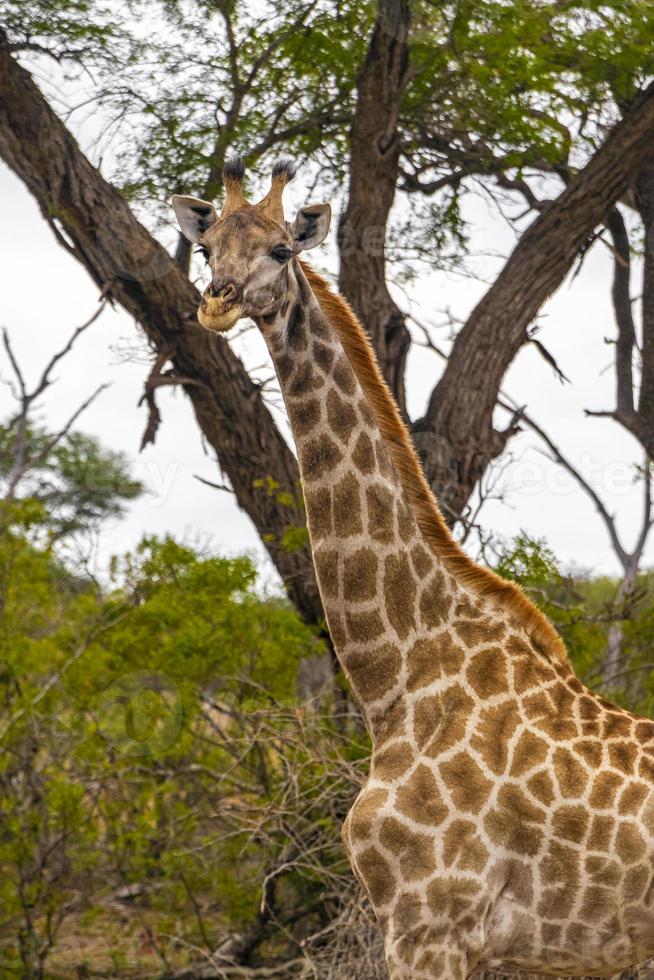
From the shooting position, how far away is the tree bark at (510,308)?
8969mm

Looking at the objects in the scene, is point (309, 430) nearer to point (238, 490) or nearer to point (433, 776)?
point (433, 776)

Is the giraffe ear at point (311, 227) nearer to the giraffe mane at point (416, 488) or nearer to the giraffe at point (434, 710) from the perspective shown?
the giraffe at point (434, 710)

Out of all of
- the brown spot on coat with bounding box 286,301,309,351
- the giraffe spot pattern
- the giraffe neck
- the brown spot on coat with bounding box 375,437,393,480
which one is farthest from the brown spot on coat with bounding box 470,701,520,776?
the brown spot on coat with bounding box 286,301,309,351

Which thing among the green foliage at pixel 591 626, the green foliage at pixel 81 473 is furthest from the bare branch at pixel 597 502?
the green foliage at pixel 81 473

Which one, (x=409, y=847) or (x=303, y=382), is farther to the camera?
(x=303, y=382)

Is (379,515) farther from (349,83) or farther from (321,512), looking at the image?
(349,83)

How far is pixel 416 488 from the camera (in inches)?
203

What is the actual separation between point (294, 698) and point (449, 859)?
443 cm

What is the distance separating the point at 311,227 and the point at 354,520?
116 cm

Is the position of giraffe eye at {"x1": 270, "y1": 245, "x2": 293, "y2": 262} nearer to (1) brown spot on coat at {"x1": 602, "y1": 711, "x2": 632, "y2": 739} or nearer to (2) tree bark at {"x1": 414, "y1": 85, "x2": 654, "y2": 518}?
(1) brown spot on coat at {"x1": 602, "y1": 711, "x2": 632, "y2": 739}

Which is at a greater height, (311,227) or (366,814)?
(311,227)

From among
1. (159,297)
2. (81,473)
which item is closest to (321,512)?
(159,297)

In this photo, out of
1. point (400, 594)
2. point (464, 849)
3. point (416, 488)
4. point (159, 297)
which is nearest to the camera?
point (464, 849)

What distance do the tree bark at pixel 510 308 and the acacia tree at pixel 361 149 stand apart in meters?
0.01
